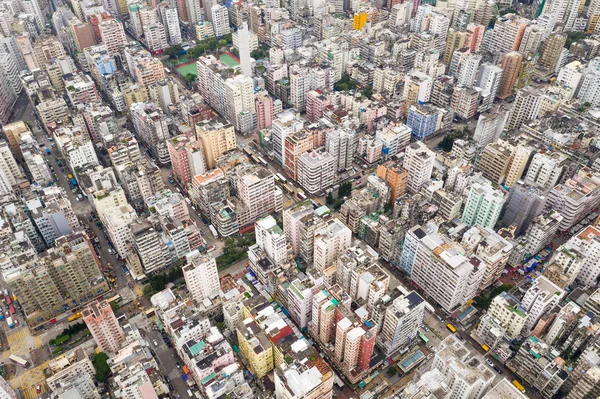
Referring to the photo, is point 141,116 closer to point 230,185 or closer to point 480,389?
point 230,185

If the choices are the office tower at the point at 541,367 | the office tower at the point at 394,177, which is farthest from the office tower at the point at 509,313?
the office tower at the point at 394,177

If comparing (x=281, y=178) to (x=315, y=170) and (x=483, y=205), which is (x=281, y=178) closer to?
(x=315, y=170)

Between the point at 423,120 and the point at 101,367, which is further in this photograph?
the point at 423,120

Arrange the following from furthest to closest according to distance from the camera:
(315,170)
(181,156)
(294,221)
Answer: (181,156) → (315,170) → (294,221)

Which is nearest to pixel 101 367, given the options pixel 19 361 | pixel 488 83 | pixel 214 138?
pixel 19 361

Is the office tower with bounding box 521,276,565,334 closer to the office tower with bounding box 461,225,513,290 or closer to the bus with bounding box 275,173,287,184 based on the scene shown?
the office tower with bounding box 461,225,513,290

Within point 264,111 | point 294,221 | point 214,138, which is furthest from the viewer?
point 264,111

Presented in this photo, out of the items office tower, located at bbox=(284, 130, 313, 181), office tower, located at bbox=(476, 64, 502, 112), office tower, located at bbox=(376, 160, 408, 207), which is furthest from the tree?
office tower, located at bbox=(476, 64, 502, 112)

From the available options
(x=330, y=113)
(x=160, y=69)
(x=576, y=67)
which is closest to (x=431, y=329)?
(x=330, y=113)
